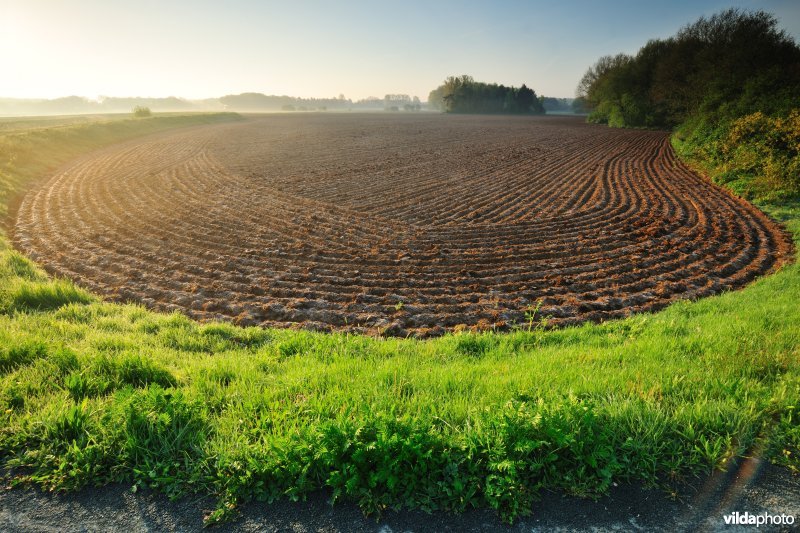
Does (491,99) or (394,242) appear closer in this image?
(394,242)

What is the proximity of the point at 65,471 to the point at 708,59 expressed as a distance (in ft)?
181

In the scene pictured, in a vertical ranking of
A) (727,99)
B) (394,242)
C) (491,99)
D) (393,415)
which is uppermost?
(491,99)

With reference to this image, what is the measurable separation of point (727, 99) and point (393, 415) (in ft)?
141

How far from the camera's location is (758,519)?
3027 mm

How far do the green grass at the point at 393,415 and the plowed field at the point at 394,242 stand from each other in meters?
2.66

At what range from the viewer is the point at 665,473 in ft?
11.3

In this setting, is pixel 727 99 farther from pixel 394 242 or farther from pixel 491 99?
pixel 491 99

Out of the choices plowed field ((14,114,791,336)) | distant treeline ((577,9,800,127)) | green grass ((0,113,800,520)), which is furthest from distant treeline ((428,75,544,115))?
green grass ((0,113,800,520))

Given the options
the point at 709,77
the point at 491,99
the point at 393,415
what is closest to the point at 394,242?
the point at 393,415

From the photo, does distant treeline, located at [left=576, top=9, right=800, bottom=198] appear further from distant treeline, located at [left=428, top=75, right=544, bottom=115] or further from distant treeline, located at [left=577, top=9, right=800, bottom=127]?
distant treeline, located at [left=428, top=75, right=544, bottom=115]

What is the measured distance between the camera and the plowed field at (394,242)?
8828 mm

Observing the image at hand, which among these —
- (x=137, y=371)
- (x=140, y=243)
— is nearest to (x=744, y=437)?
(x=137, y=371)

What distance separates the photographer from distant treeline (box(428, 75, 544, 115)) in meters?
124

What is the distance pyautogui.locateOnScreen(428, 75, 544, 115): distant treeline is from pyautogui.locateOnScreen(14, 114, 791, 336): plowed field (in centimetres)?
11075
